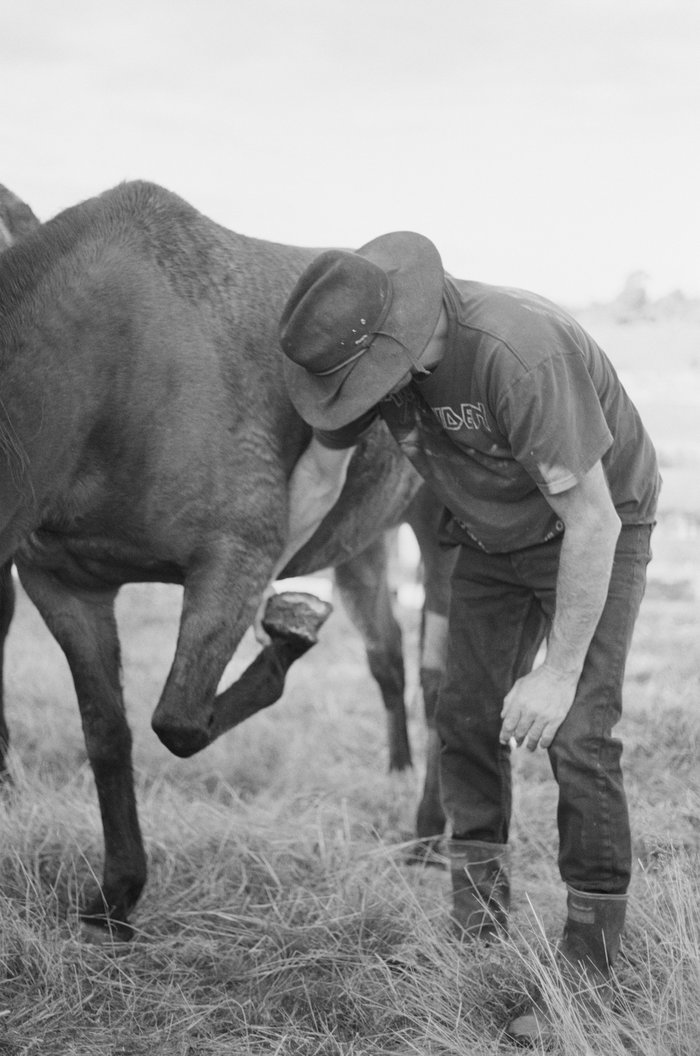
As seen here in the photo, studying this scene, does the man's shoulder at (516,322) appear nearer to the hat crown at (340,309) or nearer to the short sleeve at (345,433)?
the hat crown at (340,309)

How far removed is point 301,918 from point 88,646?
1028 millimetres

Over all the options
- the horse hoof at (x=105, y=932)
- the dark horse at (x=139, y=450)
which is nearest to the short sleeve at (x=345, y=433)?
the dark horse at (x=139, y=450)

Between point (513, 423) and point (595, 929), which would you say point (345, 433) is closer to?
point (513, 423)

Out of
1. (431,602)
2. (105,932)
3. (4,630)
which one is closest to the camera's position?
(105,932)

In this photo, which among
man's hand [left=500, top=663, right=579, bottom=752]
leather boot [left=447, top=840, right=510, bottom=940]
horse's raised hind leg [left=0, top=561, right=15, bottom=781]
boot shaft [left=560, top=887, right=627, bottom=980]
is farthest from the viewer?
horse's raised hind leg [left=0, top=561, right=15, bottom=781]

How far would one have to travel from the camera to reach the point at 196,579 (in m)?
3.22

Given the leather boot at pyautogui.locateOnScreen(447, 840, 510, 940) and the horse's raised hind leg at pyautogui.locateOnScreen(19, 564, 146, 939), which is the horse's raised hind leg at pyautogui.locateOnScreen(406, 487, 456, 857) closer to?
the leather boot at pyautogui.locateOnScreen(447, 840, 510, 940)

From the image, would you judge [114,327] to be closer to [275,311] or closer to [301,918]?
[275,311]

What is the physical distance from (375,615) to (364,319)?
2.77 m

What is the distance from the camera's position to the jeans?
2814 millimetres

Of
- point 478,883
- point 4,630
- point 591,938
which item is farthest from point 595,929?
point 4,630

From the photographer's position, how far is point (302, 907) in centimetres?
333

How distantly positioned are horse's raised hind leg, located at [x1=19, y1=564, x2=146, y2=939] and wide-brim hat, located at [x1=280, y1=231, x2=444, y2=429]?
1.16m

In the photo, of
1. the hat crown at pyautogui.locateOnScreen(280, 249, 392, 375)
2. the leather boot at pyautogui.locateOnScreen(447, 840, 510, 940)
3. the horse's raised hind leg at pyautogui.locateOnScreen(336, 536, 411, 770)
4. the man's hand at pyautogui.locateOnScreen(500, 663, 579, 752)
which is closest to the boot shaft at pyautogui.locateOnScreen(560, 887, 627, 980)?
the leather boot at pyautogui.locateOnScreen(447, 840, 510, 940)
